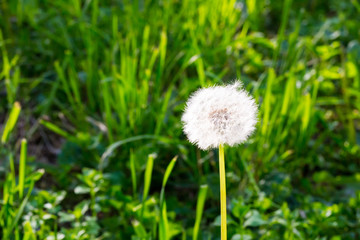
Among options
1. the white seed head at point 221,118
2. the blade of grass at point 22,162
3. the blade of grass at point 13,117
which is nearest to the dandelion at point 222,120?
the white seed head at point 221,118

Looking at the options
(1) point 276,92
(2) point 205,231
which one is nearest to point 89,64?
(1) point 276,92

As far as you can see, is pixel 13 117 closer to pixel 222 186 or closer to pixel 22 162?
pixel 22 162

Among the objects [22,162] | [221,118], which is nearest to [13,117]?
[22,162]

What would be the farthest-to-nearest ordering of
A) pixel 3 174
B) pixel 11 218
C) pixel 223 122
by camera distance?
pixel 3 174
pixel 11 218
pixel 223 122

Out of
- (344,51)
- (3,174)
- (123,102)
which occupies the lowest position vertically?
(3,174)

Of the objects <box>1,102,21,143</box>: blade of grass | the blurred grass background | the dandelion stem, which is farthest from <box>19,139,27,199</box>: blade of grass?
the dandelion stem

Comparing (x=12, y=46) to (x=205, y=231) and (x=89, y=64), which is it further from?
(x=205, y=231)
